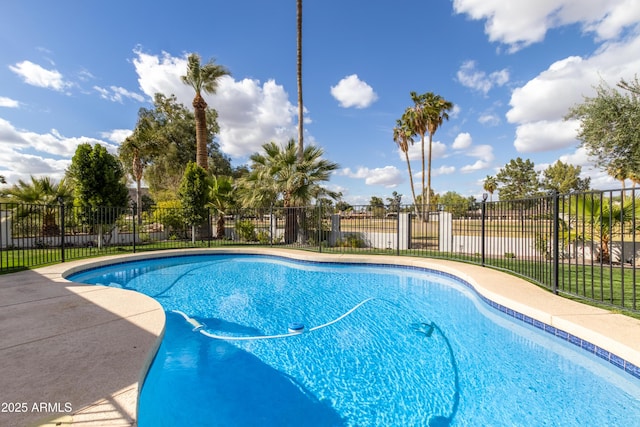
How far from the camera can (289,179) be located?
465 inches

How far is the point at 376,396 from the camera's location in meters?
2.68

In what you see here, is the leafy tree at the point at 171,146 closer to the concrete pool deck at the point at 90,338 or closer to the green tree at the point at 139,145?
the green tree at the point at 139,145

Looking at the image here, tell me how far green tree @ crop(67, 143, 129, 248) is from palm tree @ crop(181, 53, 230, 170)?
497 centimetres

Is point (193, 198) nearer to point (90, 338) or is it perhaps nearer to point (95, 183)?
point (95, 183)

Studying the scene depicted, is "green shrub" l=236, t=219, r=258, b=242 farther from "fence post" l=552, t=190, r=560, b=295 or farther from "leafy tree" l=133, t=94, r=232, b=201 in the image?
"fence post" l=552, t=190, r=560, b=295

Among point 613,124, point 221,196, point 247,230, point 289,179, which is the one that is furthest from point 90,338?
point 613,124

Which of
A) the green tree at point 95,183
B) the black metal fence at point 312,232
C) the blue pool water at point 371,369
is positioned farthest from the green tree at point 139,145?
the blue pool water at point 371,369

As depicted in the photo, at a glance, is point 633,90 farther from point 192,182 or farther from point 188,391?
point 192,182

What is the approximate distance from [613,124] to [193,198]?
691 inches

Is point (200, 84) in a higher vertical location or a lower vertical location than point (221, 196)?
higher

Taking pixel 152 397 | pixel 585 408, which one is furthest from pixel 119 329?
pixel 585 408

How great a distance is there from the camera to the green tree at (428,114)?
882 inches

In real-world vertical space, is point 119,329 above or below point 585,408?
above

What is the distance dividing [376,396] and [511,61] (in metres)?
15.1
